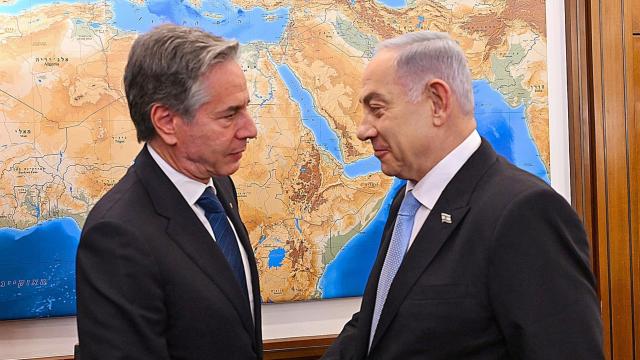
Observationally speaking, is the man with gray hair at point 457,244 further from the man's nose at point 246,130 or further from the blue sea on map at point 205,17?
the blue sea on map at point 205,17

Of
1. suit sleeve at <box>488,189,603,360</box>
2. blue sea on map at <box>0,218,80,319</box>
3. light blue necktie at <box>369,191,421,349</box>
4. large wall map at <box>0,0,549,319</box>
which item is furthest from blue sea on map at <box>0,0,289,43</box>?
suit sleeve at <box>488,189,603,360</box>

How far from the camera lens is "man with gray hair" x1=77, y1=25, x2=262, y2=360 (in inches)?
57.7

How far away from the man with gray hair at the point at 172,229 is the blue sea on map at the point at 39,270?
905 millimetres

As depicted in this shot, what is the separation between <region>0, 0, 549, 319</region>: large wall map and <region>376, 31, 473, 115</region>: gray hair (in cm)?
107

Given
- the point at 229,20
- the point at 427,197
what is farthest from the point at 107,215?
the point at 229,20

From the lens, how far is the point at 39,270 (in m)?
2.41

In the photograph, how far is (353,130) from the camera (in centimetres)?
272

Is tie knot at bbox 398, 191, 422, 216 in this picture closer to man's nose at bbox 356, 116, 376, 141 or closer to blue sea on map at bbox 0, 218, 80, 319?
man's nose at bbox 356, 116, 376, 141

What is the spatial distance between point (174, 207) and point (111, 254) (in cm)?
19

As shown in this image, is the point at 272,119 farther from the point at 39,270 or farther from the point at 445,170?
the point at 445,170

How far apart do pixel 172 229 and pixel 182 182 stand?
14 cm

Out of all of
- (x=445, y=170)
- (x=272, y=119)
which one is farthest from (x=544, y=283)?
(x=272, y=119)

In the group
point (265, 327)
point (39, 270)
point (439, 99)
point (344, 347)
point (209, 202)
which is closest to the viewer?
point (439, 99)

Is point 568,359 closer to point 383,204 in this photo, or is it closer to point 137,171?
point 137,171
